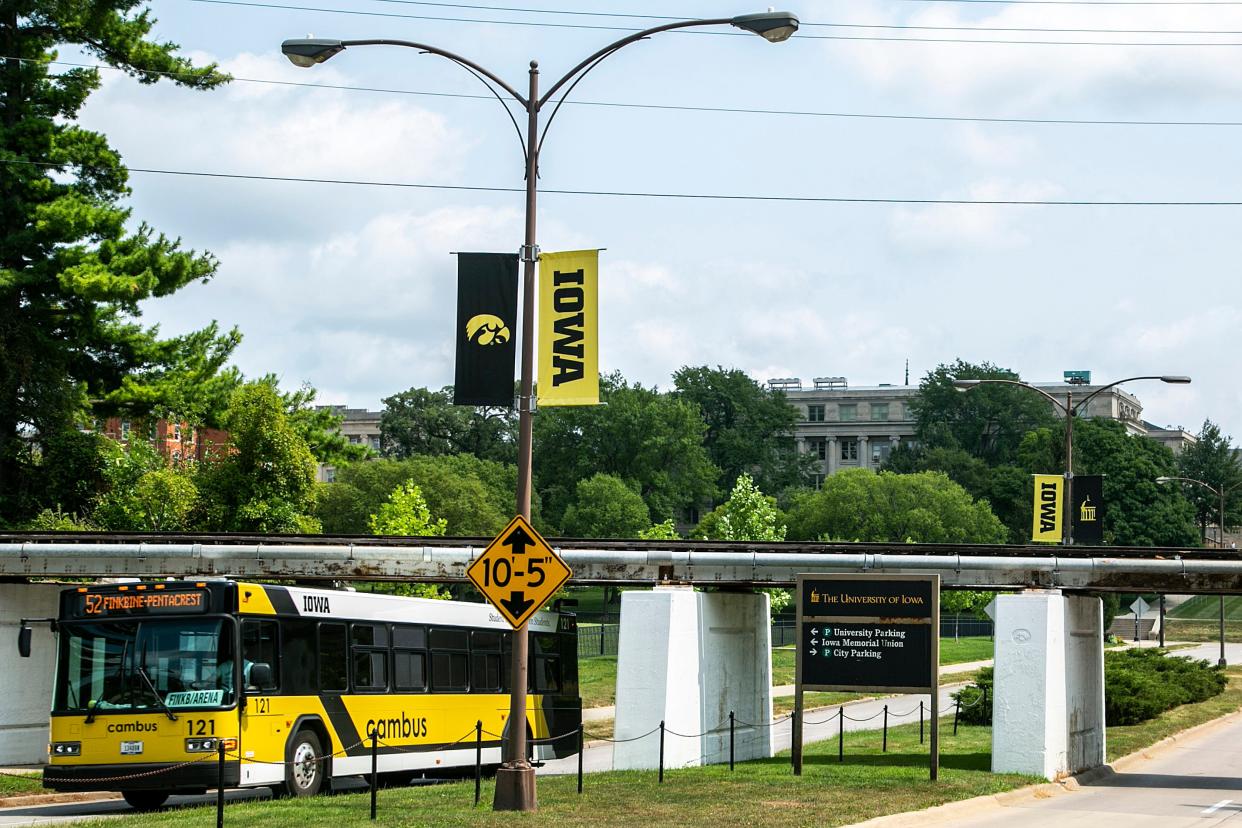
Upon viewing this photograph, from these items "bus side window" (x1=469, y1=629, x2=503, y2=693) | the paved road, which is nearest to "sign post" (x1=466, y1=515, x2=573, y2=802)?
the paved road

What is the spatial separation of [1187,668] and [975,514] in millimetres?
54143

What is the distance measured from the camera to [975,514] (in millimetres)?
103875

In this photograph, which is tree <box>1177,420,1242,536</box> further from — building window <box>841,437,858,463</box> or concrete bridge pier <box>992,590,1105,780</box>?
concrete bridge pier <box>992,590,1105,780</box>

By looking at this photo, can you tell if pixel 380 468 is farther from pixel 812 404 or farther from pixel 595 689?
pixel 812 404

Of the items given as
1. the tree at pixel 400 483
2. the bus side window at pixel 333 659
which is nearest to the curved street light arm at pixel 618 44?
the bus side window at pixel 333 659

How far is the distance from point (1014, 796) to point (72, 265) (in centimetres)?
3056

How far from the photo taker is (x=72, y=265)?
42.7m

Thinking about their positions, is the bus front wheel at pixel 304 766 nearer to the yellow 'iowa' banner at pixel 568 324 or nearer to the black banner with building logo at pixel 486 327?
the black banner with building logo at pixel 486 327

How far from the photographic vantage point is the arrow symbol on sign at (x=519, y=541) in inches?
689

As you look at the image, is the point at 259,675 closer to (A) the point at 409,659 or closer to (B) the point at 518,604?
(B) the point at 518,604

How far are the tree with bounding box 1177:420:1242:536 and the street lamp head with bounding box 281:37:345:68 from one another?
125m

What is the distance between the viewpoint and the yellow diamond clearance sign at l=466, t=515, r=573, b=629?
1736 cm

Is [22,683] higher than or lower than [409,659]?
lower

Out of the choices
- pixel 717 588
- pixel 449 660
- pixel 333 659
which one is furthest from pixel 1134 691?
pixel 333 659
